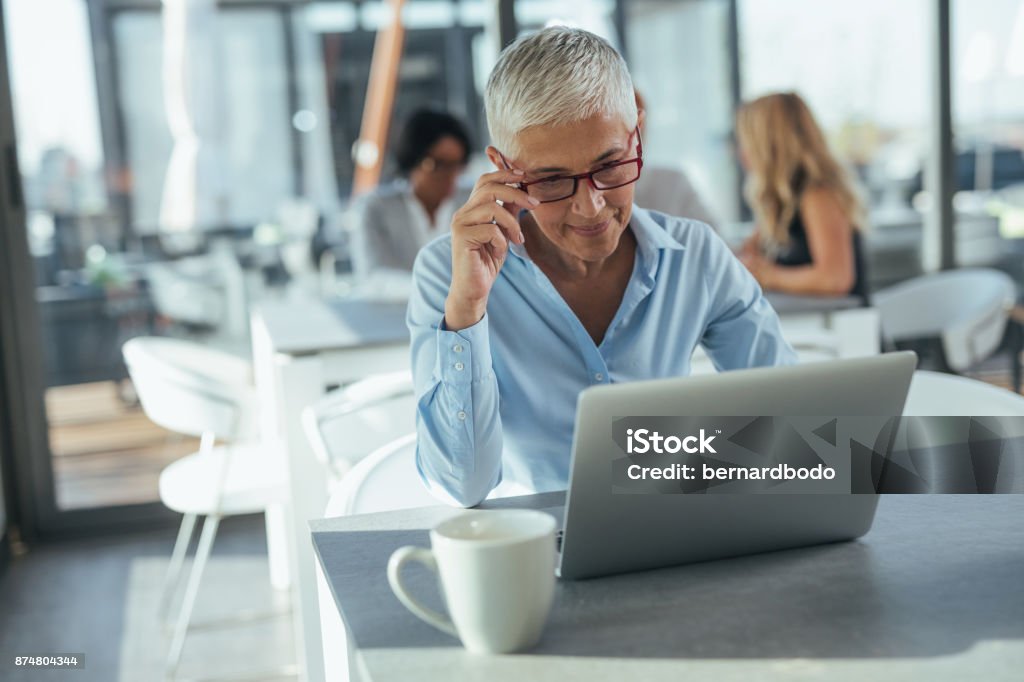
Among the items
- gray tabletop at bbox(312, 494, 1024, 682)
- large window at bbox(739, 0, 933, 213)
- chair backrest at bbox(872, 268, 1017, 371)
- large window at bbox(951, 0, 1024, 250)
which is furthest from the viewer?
large window at bbox(951, 0, 1024, 250)

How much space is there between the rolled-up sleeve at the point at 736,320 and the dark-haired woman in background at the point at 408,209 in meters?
2.31

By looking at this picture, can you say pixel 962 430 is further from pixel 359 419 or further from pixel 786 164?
pixel 786 164

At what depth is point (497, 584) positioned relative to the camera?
87 cm

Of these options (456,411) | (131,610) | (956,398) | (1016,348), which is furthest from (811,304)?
(131,610)

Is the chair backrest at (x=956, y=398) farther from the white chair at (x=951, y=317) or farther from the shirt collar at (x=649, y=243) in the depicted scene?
the white chair at (x=951, y=317)

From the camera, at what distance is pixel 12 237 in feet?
13.0

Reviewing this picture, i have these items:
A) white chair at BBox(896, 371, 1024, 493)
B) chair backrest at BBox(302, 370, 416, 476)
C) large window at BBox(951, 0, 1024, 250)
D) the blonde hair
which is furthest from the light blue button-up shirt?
large window at BBox(951, 0, 1024, 250)

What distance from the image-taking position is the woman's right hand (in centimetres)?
145

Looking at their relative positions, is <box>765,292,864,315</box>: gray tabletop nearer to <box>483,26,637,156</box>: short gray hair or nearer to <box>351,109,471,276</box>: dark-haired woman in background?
<box>351,109,471,276</box>: dark-haired woman in background

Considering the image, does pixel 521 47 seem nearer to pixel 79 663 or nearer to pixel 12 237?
pixel 79 663

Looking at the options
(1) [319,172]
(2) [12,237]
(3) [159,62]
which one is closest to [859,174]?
(1) [319,172]

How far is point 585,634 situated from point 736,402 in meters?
0.24

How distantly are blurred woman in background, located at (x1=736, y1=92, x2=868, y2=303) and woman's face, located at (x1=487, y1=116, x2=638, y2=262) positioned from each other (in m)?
1.82

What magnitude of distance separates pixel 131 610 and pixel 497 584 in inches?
114
